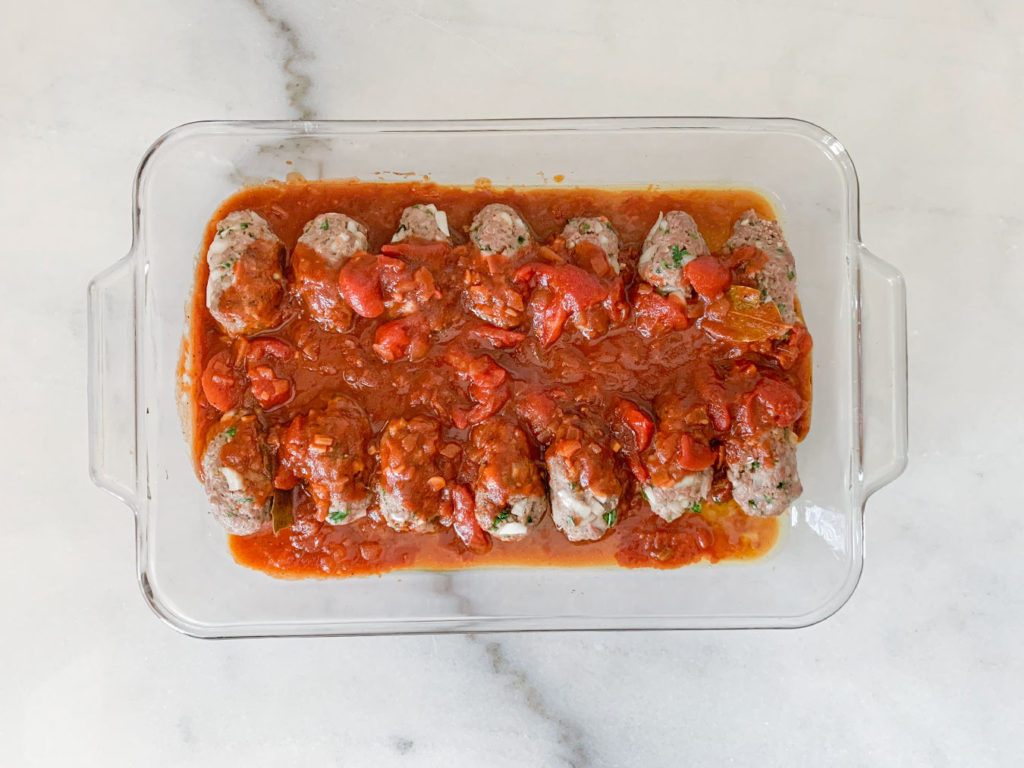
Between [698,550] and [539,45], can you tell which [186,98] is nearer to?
[539,45]

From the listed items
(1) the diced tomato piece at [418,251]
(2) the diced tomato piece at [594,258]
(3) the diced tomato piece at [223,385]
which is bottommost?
(3) the diced tomato piece at [223,385]

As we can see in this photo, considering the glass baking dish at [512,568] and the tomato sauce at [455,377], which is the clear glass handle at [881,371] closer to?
the glass baking dish at [512,568]

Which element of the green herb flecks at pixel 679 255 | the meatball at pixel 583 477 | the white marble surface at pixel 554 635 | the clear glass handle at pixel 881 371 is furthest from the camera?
the white marble surface at pixel 554 635

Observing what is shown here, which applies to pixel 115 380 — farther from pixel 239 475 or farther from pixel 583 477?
pixel 583 477

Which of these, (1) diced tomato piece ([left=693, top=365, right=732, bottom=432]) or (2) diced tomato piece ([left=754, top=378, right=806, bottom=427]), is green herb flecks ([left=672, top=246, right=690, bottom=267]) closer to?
(1) diced tomato piece ([left=693, top=365, right=732, bottom=432])

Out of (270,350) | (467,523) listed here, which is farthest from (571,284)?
(270,350)

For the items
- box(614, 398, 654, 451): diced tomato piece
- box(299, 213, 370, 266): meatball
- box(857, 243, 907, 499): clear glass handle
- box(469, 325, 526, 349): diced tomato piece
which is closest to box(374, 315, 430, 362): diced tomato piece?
box(469, 325, 526, 349): diced tomato piece

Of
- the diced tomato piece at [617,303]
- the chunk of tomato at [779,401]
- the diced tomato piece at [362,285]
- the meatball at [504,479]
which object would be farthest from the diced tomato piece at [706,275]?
the diced tomato piece at [362,285]
